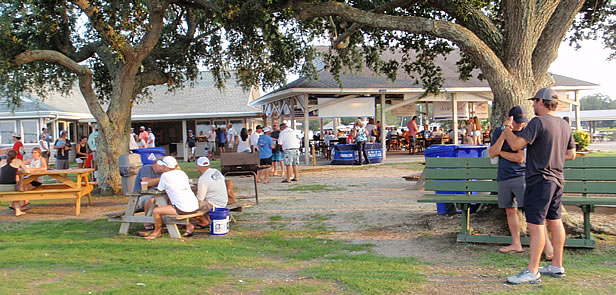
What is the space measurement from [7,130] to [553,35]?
2840 centimetres

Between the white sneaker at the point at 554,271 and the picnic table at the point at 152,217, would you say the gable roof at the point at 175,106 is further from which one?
the white sneaker at the point at 554,271

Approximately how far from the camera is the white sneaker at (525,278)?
4863mm

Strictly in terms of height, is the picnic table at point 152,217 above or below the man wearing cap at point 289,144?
below

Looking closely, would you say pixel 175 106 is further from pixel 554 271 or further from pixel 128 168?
pixel 554 271

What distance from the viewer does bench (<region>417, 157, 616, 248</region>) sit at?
6062 millimetres

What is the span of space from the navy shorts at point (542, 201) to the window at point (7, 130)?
95.1 ft

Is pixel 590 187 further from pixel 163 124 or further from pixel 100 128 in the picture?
pixel 163 124

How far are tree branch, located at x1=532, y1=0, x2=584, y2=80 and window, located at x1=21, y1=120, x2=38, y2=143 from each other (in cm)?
2700

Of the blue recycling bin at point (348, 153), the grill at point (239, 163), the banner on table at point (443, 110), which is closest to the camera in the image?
the grill at point (239, 163)

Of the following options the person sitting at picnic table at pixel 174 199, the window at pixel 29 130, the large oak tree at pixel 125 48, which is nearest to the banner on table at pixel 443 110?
the large oak tree at pixel 125 48

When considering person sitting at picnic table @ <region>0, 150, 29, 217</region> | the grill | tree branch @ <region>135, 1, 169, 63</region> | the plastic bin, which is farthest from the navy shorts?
tree branch @ <region>135, 1, 169, 63</region>

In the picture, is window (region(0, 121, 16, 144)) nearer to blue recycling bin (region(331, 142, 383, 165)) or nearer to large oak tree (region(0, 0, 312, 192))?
large oak tree (region(0, 0, 312, 192))

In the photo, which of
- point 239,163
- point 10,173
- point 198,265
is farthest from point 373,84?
point 198,265

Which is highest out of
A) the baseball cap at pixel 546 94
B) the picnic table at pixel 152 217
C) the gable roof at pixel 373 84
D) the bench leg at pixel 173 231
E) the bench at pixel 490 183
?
the gable roof at pixel 373 84
